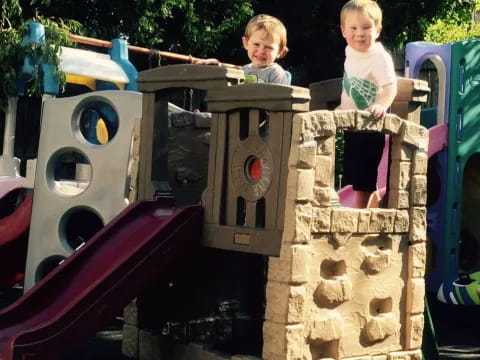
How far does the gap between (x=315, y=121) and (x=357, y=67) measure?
27.6 inches

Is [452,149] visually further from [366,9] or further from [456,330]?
[366,9]

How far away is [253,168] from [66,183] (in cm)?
258

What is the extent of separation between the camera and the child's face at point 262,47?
5777 millimetres

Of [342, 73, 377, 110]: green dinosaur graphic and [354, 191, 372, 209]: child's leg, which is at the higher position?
[342, 73, 377, 110]: green dinosaur graphic

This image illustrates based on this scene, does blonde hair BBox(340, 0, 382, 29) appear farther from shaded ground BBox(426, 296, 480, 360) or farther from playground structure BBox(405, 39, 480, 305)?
playground structure BBox(405, 39, 480, 305)

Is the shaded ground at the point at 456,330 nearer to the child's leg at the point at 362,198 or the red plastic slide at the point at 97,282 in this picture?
the child's leg at the point at 362,198

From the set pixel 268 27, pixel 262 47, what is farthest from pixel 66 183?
pixel 268 27

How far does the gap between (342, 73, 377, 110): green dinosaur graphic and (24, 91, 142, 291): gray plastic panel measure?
1809mm

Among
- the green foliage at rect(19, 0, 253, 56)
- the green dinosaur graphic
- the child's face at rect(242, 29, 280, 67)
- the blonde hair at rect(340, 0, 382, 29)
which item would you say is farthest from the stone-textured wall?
the green foliage at rect(19, 0, 253, 56)

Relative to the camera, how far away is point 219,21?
1399 centimetres

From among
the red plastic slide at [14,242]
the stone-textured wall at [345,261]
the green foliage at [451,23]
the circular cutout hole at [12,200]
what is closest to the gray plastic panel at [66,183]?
the red plastic slide at [14,242]

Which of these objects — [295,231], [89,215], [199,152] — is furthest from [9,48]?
[295,231]

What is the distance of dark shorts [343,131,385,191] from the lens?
5.64 metres

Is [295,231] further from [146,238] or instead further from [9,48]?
[9,48]
